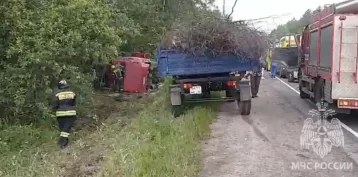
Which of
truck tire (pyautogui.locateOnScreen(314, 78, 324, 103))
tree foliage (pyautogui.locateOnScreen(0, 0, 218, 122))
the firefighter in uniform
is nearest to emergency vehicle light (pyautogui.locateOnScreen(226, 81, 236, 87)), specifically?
truck tire (pyautogui.locateOnScreen(314, 78, 324, 103))

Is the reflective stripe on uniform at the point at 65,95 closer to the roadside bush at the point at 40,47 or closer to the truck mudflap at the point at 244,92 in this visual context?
the roadside bush at the point at 40,47

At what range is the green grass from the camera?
6.48 metres

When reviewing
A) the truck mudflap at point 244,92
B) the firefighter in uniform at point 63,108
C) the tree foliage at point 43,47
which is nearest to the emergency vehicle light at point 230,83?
the truck mudflap at point 244,92

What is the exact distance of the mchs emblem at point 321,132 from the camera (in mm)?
8188

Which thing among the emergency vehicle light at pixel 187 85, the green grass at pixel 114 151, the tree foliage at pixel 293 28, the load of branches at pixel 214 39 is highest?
the tree foliage at pixel 293 28

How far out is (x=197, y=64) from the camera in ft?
38.4

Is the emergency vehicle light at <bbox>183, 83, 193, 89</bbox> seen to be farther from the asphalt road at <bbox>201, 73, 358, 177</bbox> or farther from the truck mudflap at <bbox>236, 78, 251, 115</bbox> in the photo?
the truck mudflap at <bbox>236, 78, 251, 115</bbox>

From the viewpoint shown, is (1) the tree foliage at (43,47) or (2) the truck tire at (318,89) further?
(2) the truck tire at (318,89)

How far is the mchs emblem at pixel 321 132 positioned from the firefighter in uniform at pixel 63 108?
15.5ft

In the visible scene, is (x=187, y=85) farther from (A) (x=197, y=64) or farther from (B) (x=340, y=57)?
(B) (x=340, y=57)

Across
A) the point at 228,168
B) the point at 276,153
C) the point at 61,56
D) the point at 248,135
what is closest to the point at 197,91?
the point at 248,135

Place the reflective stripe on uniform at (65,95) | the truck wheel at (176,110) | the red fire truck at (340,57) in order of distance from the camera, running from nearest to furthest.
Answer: the reflective stripe on uniform at (65,95)
the red fire truck at (340,57)
the truck wheel at (176,110)

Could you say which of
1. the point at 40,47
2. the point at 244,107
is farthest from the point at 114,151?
the point at 244,107

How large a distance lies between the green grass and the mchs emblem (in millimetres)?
1962
